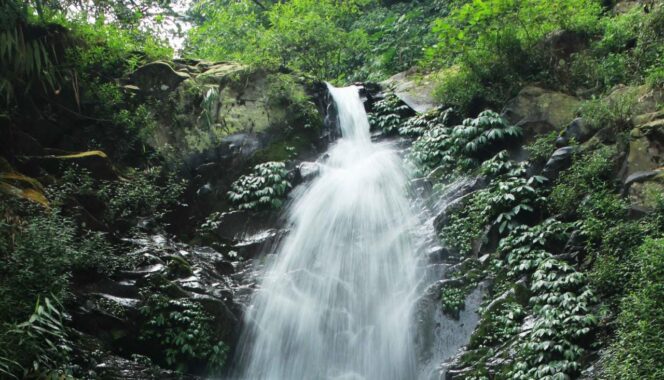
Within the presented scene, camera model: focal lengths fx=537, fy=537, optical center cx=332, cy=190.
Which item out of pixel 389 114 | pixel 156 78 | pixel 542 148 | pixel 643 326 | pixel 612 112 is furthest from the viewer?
pixel 389 114

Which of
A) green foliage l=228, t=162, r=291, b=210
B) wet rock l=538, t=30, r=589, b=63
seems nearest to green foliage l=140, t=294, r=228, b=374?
green foliage l=228, t=162, r=291, b=210

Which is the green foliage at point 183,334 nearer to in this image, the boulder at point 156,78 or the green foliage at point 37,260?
the green foliage at point 37,260

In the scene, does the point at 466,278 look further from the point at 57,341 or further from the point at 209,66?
the point at 209,66

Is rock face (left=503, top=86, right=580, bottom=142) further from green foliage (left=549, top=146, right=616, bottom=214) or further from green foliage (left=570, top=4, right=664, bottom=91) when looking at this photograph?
green foliage (left=549, top=146, right=616, bottom=214)

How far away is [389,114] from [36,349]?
8965mm

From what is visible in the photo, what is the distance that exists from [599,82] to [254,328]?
301 inches

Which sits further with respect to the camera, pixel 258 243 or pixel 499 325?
pixel 258 243

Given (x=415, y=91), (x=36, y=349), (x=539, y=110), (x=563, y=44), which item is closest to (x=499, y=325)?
(x=539, y=110)

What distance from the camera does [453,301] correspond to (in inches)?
304

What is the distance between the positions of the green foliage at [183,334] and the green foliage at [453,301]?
10.5 feet

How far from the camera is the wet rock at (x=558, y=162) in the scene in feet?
28.0

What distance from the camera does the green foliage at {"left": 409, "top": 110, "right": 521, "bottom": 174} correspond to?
9914 millimetres

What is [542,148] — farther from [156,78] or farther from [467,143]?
[156,78]

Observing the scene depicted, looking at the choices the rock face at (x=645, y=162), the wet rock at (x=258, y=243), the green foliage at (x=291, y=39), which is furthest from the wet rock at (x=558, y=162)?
the green foliage at (x=291, y=39)
